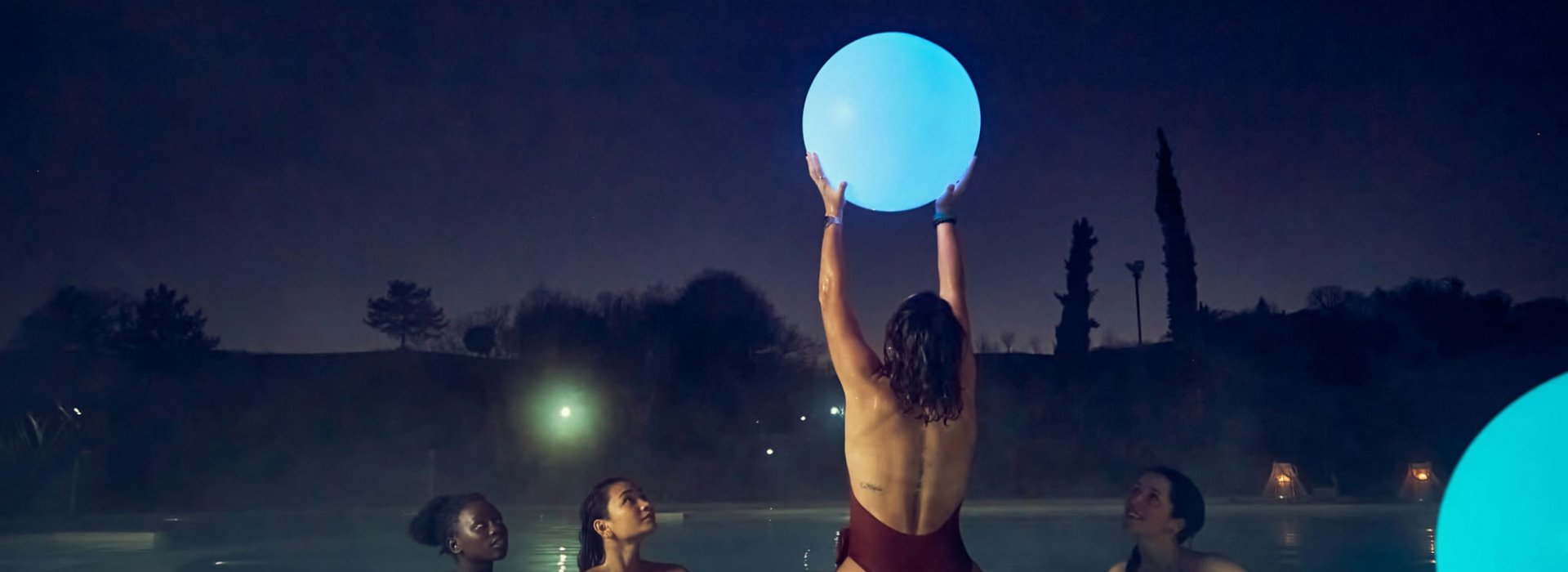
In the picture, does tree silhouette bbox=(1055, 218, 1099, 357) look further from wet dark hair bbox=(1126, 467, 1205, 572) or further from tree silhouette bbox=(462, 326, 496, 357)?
wet dark hair bbox=(1126, 467, 1205, 572)

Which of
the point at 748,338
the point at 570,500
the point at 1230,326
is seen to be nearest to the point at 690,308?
the point at 748,338

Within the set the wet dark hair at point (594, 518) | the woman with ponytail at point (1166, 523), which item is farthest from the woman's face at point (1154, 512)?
the wet dark hair at point (594, 518)

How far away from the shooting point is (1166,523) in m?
3.18

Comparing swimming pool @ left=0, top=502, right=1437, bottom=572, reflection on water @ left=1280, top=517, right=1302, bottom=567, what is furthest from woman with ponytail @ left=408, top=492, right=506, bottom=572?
reflection on water @ left=1280, top=517, right=1302, bottom=567

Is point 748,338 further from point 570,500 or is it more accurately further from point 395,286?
point 395,286

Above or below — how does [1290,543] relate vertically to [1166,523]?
below

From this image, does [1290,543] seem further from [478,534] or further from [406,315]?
[406,315]

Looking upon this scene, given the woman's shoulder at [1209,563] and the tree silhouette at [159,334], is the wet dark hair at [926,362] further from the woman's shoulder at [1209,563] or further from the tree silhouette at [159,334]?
the tree silhouette at [159,334]

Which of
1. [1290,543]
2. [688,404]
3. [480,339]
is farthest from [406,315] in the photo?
[1290,543]

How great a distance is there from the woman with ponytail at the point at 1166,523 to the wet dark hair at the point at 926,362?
997mm

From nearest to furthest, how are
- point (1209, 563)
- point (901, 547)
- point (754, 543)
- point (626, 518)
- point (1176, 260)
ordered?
point (901, 547)
point (1209, 563)
point (626, 518)
point (754, 543)
point (1176, 260)

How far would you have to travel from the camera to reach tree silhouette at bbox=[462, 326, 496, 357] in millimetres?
32719

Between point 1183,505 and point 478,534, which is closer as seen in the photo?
point 1183,505

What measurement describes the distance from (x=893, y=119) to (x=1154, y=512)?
4.30ft
